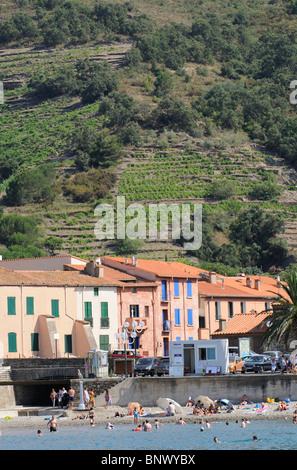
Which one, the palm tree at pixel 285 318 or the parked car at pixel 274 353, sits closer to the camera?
the palm tree at pixel 285 318

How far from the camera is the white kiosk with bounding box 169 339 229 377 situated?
65000 mm

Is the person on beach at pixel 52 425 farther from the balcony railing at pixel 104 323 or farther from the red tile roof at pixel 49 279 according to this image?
the balcony railing at pixel 104 323

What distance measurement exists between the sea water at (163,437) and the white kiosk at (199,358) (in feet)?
22.5

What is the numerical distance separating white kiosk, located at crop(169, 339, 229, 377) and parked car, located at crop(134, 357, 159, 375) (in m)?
1.51

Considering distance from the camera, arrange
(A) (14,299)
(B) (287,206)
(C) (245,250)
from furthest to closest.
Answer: (B) (287,206) → (C) (245,250) → (A) (14,299)

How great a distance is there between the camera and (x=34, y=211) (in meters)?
157

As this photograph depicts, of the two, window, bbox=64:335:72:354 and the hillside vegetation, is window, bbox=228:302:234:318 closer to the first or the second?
window, bbox=64:335:72:354

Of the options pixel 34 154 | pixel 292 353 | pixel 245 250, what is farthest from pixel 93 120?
pixel 292 353

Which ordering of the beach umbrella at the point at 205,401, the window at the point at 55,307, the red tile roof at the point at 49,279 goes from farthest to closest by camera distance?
the window at the point at 55,307 → the red tile roof at the point at 49,279 → the beach umbrella at the point at 205,401

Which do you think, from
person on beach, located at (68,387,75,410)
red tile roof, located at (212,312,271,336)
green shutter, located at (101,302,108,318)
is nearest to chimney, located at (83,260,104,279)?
green shutter, located at (101,302,108,318)

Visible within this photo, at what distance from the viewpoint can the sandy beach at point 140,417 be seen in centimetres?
5888

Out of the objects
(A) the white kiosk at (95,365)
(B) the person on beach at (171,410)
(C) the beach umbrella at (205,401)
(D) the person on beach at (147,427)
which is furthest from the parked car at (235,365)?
(D) the person on beach at (147,427)
